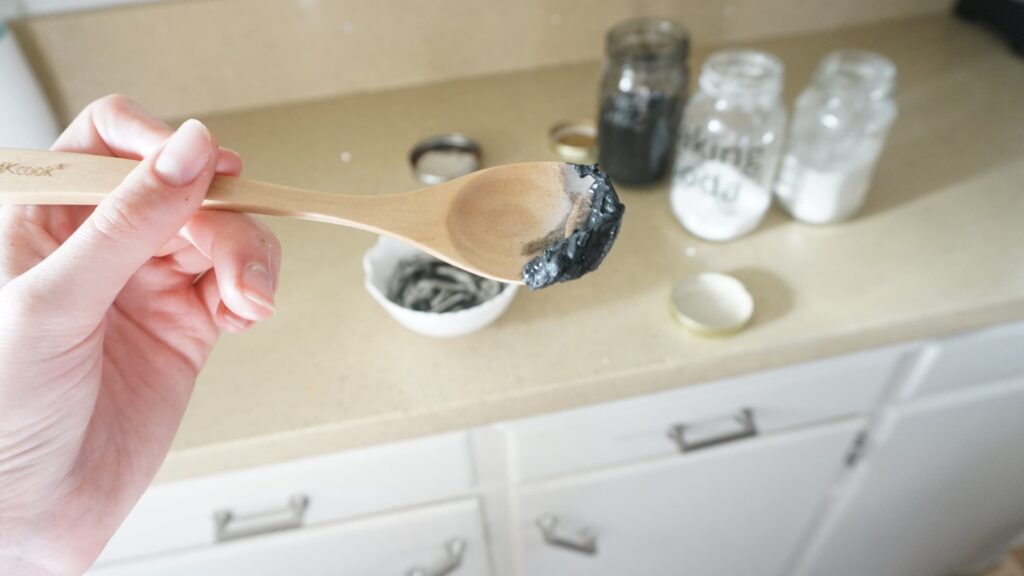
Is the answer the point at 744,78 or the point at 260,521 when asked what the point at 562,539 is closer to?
the point at 260,521

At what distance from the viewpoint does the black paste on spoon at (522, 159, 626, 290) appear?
51 cm

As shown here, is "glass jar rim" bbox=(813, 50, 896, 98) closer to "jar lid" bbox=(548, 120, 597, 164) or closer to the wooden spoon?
"jar lid" bbox=(548, 120, 597, 164)

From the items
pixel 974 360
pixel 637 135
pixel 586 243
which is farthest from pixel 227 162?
pixel 974 360

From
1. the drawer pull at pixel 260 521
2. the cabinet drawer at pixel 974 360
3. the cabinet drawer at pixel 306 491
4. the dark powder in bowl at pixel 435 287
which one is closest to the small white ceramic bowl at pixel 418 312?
the dark powder in bowl at pixel 435 287

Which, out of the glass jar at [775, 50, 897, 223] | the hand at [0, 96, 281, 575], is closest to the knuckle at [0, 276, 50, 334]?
the hand at [0, 96, 281, 575]

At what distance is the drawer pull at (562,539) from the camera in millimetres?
838

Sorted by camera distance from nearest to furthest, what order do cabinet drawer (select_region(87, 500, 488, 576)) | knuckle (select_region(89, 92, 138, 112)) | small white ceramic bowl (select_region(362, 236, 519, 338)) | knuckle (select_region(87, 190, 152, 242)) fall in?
knuckle (select_region(87, 190, 152, 242)) < knuckle (select_region(89, 92, 138, 112)) < small white ceramic bowl (select_region(362, 236, 519, 338)) < cabinet drawer (select_region(87, 500, 488, 576))

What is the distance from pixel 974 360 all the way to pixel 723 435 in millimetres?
325

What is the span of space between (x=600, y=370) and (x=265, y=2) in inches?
29.4

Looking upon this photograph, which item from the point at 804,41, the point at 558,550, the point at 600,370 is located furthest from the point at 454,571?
the point at 804,41

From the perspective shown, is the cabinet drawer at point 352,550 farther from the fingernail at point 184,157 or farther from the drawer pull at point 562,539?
the fingernail at point 184,157

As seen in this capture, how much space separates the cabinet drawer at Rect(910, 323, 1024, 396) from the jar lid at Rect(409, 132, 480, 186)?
0.62 m

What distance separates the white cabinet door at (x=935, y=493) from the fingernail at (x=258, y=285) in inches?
30.5

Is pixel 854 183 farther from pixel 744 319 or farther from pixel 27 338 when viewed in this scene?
pixel 27 338
